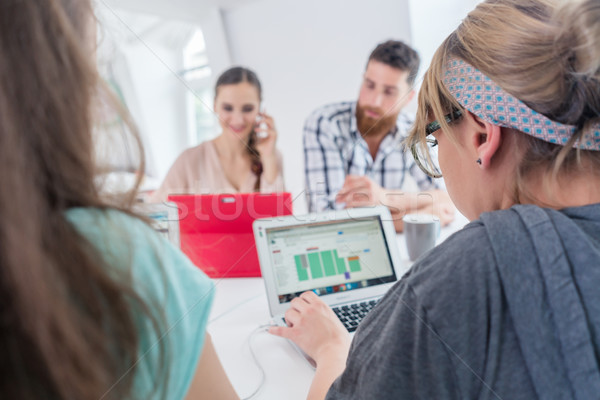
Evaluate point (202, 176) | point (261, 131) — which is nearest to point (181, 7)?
point (261, 131)

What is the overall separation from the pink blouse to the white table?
2.98ft

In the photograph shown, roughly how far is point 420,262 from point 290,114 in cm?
269

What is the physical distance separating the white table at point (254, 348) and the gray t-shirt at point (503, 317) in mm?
218

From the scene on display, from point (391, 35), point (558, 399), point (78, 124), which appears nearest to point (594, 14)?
point (558, 399)

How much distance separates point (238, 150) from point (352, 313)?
1.34 metres

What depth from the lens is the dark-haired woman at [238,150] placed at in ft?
6.07

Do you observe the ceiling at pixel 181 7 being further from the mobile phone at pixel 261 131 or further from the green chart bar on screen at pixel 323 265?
the green chart bar on screen at pixel 323 265

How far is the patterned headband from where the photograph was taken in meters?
0.41

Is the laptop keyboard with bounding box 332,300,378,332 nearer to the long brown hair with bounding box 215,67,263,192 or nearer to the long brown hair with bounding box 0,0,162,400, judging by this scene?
the long brown hair with bounding box 0,0,162,400

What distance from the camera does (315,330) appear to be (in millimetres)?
651

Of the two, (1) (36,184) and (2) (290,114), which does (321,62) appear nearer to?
(2) (290,114)

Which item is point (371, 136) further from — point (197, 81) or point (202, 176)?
point (197, 81)

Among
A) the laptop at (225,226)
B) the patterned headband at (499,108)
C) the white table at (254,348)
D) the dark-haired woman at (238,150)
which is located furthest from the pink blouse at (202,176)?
the patterned headband at (499,108)

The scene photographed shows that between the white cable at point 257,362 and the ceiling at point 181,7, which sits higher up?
the ceiling at point 181,7
